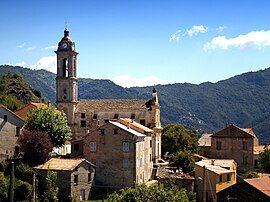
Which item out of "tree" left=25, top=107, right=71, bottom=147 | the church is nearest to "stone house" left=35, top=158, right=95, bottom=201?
"tree" left=25, top=107, right=71, bottom=147

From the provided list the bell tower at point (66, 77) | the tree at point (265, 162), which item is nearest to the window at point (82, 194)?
the bell tower at point (66, 77)

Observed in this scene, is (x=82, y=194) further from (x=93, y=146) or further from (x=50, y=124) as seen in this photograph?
(x=50, y=124)

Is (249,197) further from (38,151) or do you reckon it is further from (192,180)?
(38,151)

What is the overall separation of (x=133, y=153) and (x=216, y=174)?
952 centimetres

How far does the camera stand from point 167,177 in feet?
194

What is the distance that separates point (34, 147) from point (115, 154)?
907cm

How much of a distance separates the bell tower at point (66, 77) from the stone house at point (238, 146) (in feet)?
79.6

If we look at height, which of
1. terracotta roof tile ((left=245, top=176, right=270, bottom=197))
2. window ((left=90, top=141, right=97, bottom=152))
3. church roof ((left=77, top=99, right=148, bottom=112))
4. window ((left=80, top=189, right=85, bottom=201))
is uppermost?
church roof ((left=77, top=99, right=148, bottom=112))

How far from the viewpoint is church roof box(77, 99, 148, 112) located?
238 ft

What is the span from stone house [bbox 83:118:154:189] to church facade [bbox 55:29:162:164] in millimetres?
13589

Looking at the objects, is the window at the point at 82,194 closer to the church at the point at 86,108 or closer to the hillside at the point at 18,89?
the church at the point at 86,108

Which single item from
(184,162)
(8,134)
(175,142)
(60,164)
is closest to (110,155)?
(60,164)

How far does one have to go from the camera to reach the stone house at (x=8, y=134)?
185ft

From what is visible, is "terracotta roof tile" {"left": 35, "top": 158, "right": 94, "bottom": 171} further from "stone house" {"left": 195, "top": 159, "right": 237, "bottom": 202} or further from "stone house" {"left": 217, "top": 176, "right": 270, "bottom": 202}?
"stone house" {"left": 217, "top": 176, "right": 270, "bottom": 202}
